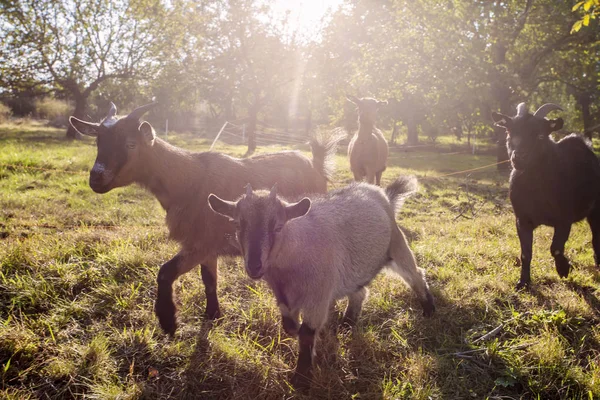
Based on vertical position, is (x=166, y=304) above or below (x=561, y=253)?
below

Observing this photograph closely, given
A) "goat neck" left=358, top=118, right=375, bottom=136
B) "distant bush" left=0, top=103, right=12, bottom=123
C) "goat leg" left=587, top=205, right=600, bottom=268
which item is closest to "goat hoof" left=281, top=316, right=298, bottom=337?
"goat leg" left=587, top=205, right=600, bottom=268

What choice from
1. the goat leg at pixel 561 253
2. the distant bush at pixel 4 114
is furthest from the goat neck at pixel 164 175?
the distant bush at pixel 4 114

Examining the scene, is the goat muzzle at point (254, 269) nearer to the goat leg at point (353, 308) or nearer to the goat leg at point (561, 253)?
the goat leg at point (353, 308)

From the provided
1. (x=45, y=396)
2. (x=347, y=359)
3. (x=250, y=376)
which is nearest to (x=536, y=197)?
(x=347, y=359)

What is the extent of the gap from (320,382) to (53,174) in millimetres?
10271

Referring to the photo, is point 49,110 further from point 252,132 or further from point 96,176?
point 96,176

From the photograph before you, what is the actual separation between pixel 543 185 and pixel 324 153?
2875mm

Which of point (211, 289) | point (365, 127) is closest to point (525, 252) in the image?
point (211, 289)

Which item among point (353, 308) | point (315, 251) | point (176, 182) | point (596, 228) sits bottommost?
point (353, 308)

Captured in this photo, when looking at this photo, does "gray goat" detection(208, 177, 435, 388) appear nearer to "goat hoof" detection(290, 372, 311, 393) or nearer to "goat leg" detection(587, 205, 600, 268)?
"goat hoof" detection(290, 372, 311, 393)

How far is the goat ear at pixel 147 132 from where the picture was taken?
13.4 ft

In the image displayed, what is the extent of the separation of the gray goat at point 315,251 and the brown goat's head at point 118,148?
4.09 ft

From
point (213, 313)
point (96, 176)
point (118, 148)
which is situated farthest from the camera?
point (213, 313)

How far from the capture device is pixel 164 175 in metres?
4.26
